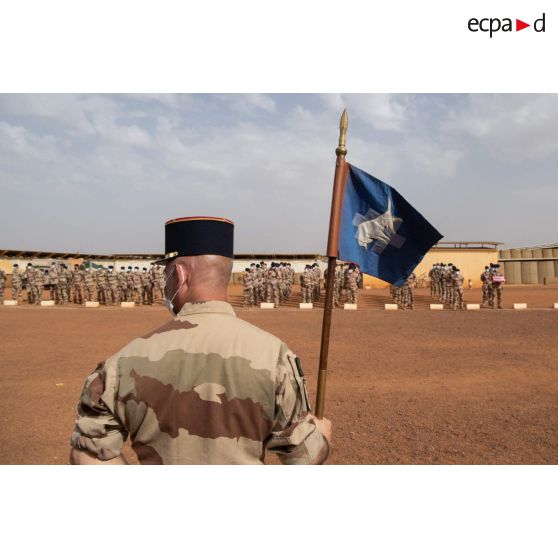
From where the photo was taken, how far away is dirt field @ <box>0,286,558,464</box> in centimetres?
471

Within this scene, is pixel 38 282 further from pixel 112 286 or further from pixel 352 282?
pixel 352 282

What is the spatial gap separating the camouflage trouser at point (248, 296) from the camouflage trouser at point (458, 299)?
29.1 ft

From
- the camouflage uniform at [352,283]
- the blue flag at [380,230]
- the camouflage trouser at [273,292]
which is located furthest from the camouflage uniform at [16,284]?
the blue flag at [380,230]

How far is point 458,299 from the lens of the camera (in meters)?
17.2

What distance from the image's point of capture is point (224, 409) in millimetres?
1620

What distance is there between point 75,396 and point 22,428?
1260 mm

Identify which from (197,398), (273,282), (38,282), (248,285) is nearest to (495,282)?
(273,282)

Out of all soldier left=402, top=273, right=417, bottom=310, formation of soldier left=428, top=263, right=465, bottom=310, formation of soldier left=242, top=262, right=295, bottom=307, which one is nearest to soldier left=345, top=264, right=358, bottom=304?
soldier left=402, top=273, right=417, bottom=310

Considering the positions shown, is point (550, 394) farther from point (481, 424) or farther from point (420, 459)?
point (420, 459)

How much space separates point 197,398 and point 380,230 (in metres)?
1.92

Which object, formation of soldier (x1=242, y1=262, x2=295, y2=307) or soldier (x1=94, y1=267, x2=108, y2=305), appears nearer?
formation of soldier (x1=242, y1=262, x2=295, y2=307)

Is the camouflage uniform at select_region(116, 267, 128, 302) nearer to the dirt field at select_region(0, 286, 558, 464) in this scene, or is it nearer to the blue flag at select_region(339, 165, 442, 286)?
the dirt field at select_region(0, 286, 558, 464)

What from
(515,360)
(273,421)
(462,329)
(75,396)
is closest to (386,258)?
(273,421)

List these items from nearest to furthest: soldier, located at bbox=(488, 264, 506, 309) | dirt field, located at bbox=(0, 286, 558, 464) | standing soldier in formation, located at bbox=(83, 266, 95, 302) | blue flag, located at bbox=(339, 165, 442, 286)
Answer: blue flag, located at bbox=(339, 165, 442, 286) → dirt field, located at bbox=(0, 286, 558, 464) → soldier, located at bbox=(488, 264, 506, 309) → standing soldier in formation, located at bbox=(83, 266, 95, 302)
